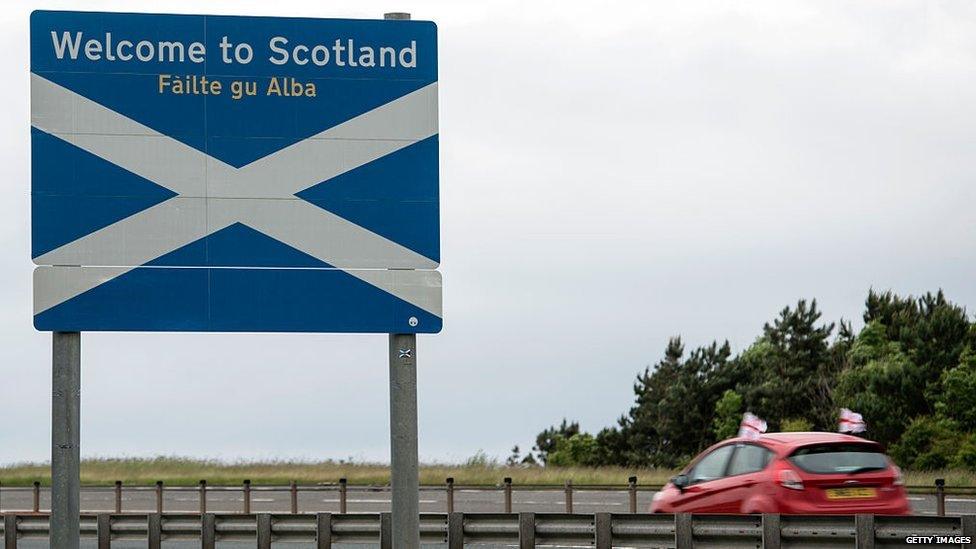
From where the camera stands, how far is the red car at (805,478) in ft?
58.1

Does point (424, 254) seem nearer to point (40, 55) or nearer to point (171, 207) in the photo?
point (171, 207)

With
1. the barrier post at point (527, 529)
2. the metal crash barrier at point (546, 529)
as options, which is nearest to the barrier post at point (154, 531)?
the metal crash barrier at point (546, 529)

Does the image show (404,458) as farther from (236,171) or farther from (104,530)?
(104,530)

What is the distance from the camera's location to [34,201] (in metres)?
7.34

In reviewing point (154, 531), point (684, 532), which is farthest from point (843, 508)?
point (154, 531)

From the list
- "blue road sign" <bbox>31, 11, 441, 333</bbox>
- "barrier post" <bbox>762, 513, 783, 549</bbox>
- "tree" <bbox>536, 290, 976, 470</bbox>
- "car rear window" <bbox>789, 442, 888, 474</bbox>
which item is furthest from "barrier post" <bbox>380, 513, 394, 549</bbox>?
"tree" <bbox>536, 290, 976, 470</bbox>

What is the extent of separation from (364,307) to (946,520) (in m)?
9.83

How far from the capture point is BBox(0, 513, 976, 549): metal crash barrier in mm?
15375

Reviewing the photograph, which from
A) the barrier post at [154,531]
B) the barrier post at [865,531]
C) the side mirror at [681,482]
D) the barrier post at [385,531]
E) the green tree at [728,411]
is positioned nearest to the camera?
the barrier post at [865,531]

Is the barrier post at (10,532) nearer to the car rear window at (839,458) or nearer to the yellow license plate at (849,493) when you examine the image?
the car rear window at (839,458)

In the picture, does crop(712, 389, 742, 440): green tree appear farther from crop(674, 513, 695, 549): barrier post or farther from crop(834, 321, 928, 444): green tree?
crop(674, 513, 695, 549): barrier post

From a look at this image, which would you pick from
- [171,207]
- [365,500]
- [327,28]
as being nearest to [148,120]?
[171,207]

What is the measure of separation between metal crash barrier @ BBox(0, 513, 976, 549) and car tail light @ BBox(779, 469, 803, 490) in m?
1.53

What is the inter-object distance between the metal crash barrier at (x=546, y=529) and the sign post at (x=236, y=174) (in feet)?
30.5
